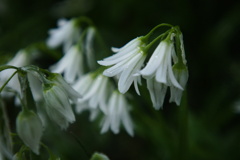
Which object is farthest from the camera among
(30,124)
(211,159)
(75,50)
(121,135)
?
(121,135)

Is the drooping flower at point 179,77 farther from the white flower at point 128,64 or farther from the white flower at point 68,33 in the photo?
the white flower at point 68,33

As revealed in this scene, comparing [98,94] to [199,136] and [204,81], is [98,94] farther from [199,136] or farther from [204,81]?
[204,81]

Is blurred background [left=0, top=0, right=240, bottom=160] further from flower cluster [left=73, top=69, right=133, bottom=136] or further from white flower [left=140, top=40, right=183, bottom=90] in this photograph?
white flower [left=140, top=40, right=183, bottom=90]

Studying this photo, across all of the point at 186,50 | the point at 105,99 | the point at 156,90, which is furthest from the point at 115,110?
the point at 186,50

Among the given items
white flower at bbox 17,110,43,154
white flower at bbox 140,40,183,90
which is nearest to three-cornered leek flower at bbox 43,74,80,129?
white flower at bbox 17,110,43,154

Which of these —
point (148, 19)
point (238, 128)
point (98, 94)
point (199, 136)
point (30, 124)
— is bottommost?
point (238, 128)

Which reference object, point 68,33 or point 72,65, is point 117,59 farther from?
point 68,33

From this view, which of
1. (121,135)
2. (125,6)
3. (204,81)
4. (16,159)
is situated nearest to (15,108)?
(121,135)
